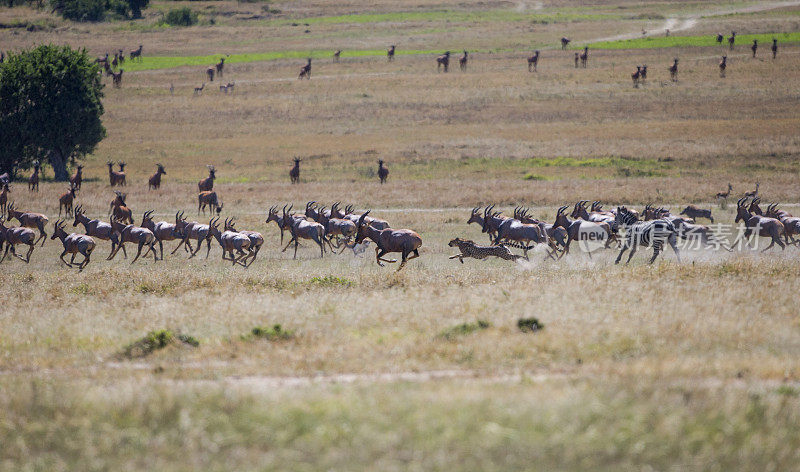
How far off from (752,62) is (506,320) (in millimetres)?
71178

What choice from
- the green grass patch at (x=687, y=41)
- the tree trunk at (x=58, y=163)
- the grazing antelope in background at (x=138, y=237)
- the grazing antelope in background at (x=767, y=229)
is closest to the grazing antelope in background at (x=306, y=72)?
the green grass patch at (x=687, y=41)

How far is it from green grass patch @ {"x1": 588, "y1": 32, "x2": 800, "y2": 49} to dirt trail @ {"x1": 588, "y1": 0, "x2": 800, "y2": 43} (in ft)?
14.8

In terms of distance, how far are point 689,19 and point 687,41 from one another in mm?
24217

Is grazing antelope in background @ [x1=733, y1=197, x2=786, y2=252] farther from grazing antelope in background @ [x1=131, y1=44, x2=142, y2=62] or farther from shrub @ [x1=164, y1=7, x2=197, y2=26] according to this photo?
shrub @ [x1=164, y1=7, x2=197, y2=26]

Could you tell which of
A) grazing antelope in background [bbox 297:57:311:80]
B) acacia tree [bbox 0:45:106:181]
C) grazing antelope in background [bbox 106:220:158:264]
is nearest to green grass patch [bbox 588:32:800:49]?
grazing antelope in background [bbox 297:57:311:80]

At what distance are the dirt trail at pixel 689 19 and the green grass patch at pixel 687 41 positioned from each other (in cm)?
452

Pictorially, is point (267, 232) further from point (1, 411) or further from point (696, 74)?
point (696, 74)

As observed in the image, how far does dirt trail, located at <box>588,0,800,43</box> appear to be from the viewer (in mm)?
97169

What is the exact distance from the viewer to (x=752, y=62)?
245 feet

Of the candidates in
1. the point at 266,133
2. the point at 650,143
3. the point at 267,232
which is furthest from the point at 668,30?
the point at 267,232

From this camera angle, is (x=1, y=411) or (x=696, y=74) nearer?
(x=1, y=411)

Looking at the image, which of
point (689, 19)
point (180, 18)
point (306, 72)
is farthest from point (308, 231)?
point (180, 18)

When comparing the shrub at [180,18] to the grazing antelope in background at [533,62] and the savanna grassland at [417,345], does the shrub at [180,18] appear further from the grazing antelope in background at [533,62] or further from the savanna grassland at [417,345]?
the savanna grassland at [417,345]

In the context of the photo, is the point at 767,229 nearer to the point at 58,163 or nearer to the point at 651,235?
the point at 651,235
